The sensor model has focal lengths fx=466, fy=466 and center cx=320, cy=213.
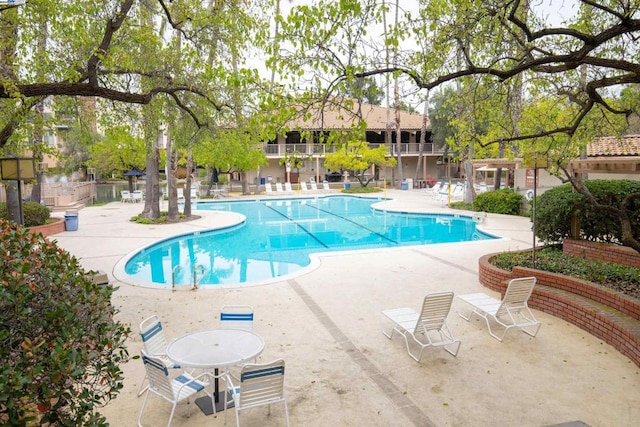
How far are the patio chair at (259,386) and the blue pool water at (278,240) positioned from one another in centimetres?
550

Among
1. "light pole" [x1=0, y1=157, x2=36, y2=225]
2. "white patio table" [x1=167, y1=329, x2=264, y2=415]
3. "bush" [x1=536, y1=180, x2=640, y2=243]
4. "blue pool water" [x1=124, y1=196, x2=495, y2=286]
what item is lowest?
"blue pool water" [x1=124, y1=196, x2=495, y2=286]

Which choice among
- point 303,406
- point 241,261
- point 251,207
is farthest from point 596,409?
point 251,207

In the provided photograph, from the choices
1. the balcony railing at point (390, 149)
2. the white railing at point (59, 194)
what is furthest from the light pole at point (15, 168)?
the balcony railing at point (390, 149)

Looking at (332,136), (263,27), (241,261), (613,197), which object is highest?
(263,27)

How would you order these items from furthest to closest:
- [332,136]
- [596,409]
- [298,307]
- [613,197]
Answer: [613,197]
[298,307]
[332,136]
[596,409]

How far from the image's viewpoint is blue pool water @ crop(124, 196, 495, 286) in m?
12.3

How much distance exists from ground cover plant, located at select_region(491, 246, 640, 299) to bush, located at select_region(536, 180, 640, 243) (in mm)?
522

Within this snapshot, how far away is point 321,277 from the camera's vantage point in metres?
9.85

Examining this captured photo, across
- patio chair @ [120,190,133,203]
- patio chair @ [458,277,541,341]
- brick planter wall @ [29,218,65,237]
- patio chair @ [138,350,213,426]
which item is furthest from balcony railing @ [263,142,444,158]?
patio chair @ [138,350,213,426]

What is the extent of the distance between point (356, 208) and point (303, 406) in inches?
842

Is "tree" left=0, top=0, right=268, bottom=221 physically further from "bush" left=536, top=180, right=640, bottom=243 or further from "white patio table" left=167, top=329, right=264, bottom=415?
"bush" left=536, top=180, right=640, bottom=243

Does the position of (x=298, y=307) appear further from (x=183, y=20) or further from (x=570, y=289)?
(x=183, y=20)

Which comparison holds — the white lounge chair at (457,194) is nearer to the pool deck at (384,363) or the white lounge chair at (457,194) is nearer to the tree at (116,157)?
the pool deck at (384,363)

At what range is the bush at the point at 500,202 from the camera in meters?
19.8
